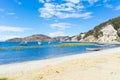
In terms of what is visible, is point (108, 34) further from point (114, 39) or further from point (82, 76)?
point (82, 76)

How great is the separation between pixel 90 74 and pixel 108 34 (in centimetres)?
18682

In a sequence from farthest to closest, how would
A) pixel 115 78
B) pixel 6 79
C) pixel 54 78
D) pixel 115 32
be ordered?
pixel 115 32 → pixel 6 79 → pixel 54 78 → pixel 115 78

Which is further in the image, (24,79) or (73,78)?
(24,79)

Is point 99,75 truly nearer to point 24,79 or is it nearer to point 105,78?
point 105,78

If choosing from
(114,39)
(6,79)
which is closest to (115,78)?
(6,79)

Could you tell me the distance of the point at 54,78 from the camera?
1702cm

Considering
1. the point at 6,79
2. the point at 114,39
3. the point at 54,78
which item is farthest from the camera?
the point at 114,39

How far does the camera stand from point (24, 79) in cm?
1770

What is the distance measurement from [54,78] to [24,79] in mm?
2675

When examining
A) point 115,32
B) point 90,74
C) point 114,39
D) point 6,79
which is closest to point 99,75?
point 90,74

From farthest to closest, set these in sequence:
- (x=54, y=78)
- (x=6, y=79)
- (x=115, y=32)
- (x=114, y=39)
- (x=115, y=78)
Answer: (x=115, y=32) → (x=114, y=39) → (x=6, y=79) → (x=54, y=78) → (x=115, y=78)

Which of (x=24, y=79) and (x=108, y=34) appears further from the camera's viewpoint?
(x=108, y=34)

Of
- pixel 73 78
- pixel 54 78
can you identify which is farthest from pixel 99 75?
pixel 54 78

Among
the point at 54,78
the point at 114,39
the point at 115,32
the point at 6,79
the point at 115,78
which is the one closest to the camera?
the point at 115,78
